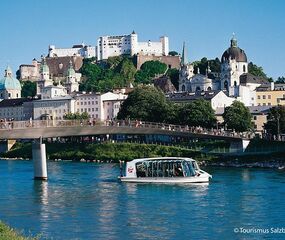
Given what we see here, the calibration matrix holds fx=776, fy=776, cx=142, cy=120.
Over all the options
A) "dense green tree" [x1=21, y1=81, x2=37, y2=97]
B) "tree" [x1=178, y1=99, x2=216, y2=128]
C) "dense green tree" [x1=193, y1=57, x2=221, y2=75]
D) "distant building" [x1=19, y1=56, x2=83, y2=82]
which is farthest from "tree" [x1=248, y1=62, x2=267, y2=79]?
"tree" [x1=178, y1=99, x2=216, y2=128]

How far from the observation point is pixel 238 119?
81375mm

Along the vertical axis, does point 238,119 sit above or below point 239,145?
above

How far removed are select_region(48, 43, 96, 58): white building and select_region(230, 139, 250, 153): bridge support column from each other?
106 metres

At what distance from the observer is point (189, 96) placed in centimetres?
11162

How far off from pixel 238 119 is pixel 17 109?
63910 mm

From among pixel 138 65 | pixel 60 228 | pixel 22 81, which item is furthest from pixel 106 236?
pixel 22 81

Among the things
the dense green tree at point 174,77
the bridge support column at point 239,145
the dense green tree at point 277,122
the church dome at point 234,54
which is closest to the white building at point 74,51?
the dense green tree at point 174,77

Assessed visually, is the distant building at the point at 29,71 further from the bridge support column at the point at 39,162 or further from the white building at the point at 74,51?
the bridge support column at the point at 39,162

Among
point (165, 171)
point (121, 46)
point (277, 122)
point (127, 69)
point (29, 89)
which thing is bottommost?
point (165, 171)

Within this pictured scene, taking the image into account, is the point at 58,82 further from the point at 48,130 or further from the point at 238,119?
the point at 48,130

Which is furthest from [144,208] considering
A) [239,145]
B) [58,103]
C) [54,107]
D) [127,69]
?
[127,69]

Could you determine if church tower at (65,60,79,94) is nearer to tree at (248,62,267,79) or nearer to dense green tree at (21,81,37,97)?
dense green tree at (21,81,37,97)

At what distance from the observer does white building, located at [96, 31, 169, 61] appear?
17088cm

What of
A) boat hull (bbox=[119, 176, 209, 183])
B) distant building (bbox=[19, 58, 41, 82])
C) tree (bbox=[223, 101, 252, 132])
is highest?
distant building (bbox=[19, 58, 41, 82])
